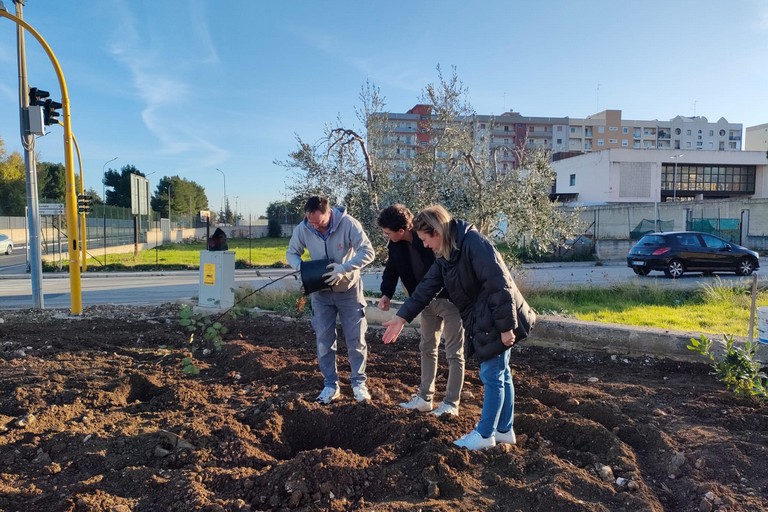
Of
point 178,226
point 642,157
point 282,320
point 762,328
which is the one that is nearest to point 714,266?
point 762,328

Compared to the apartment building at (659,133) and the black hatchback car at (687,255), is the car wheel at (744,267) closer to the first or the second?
the black hatchback car at (687,255)

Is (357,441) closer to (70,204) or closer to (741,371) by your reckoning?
(741,371)

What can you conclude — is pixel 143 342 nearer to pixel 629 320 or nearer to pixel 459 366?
pixel 459 366

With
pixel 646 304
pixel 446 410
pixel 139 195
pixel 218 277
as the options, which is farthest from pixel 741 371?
pixel 139 195

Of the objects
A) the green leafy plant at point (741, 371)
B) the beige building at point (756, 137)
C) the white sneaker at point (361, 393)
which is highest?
the beige building at point (756, 137)

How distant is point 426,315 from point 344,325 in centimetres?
74

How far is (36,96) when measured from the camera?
31.4ft

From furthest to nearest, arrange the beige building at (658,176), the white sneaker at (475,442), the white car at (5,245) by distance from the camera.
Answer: the beige building at (658,176), the white car at (5,245), the white sneaker at (475,442)

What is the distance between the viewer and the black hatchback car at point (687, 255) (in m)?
16.5

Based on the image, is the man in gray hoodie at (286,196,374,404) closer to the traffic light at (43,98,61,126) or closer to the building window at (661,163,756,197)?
the traffic light at (43,98,61,126)

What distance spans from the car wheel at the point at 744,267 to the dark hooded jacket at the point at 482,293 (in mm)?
17168

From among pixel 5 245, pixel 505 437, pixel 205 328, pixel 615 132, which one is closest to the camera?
pixel 505 437

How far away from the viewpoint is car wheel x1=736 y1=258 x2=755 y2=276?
1709 cm

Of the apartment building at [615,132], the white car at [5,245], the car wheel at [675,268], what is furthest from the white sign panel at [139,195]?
the apartment building at [615,132]
